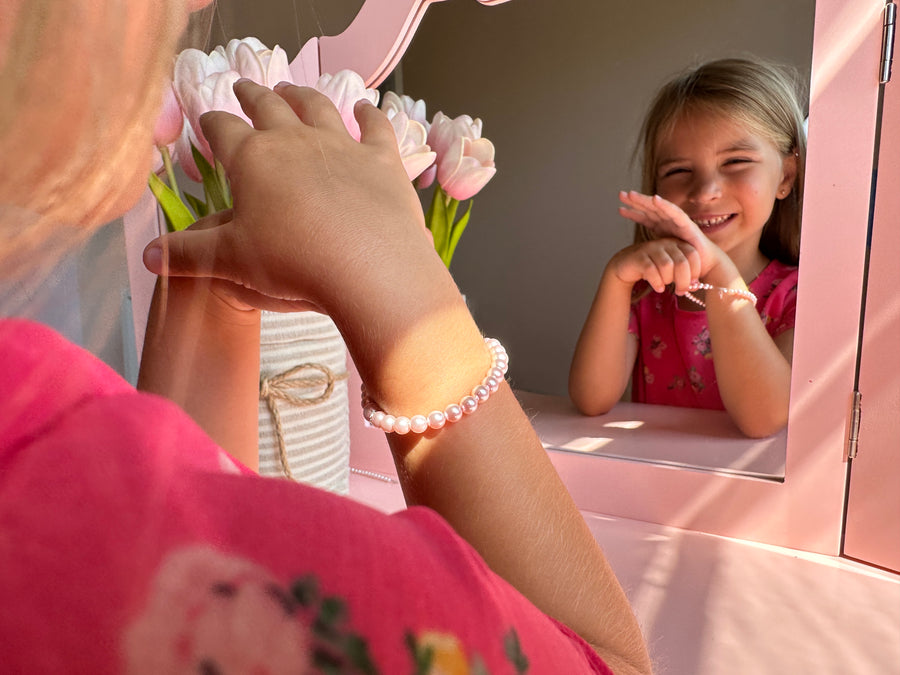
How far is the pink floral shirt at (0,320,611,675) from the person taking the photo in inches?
4.4

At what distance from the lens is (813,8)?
14.0 inches

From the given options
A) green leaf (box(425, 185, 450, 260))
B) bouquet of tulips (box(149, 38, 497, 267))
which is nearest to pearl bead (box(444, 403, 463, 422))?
bouquet of tulips (box(149, 38, 497, 267))

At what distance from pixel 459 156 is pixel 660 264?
0.14m

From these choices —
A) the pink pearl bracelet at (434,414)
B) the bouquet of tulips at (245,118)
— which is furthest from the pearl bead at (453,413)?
the bouquet of tulips at (245,118)

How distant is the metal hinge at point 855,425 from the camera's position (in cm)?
38

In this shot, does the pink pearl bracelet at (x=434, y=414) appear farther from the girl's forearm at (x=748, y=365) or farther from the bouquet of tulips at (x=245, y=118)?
the girl's forearm at (x=748, y=365)

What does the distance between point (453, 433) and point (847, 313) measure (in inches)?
11.6

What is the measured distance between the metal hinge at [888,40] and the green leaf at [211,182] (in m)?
0.34

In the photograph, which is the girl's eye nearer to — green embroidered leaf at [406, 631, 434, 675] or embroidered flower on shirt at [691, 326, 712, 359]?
embroidered flower on shirt at [691, 326, 712, 359]

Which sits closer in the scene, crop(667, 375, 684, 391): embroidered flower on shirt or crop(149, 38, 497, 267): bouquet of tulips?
crop(149, 38, 497, 267): bouquet of tulips

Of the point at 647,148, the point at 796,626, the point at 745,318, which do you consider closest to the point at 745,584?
the point at 796,626

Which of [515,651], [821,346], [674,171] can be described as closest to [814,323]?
[821,346]

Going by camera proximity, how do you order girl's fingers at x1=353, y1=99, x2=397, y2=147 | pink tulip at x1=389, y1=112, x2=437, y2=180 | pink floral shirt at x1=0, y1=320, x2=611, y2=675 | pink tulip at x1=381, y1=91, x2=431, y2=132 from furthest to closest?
1. pink tulip at x1=381, y1=91, x2=431, y2=132
2. pink tulip at x1=389, y1=112, x2=437, y2=180
3. girl's fingers at x1=353, y1=99, x2=397, y2=147
4. pink floral shirt at x1=0, y1=320, x2=611, y2=675

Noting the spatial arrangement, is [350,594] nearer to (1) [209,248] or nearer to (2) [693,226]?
(1) [209,248]
